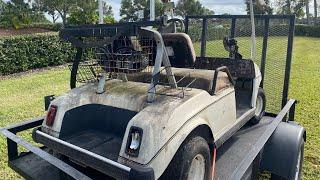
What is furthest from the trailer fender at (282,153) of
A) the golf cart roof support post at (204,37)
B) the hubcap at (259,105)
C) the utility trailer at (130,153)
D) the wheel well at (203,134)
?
the golf cart roof support post at (204,37)

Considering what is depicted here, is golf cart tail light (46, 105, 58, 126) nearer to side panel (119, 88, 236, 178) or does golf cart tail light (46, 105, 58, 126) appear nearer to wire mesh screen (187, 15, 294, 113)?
side panel (119, 88, 236, 178)

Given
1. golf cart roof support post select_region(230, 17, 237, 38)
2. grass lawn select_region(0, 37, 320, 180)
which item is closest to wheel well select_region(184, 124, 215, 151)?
grass lawn select_region(0, 37, 320, 180)

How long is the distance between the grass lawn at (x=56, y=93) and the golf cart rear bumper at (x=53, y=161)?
1.07m

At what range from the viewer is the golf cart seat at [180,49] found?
400 centimetres

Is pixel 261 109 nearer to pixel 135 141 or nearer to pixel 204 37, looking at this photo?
pixel 204 37

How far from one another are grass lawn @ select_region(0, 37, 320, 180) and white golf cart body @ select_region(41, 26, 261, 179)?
1.60m

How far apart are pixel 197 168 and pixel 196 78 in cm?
98

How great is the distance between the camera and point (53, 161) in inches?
99.1

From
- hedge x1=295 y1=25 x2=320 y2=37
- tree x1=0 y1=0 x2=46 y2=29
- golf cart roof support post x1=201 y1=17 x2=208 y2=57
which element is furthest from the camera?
hedge x1=295 y1=25 x2=320 y2=37

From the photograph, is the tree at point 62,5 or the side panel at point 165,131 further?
the tree at point 62,5

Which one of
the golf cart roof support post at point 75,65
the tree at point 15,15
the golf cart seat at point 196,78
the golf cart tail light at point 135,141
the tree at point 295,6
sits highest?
the tree at point 295,6

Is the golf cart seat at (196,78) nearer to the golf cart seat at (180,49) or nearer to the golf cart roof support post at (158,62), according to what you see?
the golf cart seat at (180,49)

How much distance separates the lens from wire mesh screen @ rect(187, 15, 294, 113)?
4.72m

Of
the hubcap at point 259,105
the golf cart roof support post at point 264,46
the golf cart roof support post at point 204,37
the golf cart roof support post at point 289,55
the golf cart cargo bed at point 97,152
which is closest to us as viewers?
the golf cart cargo bed at point 97,152
